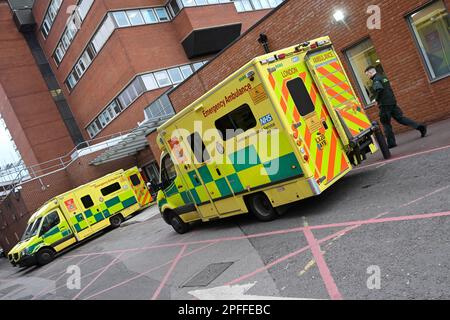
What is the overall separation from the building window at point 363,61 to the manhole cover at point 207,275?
273 inches

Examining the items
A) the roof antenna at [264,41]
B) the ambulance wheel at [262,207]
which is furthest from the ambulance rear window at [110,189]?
the ambulance wheel at [262,207]

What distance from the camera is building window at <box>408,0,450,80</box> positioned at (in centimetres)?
926

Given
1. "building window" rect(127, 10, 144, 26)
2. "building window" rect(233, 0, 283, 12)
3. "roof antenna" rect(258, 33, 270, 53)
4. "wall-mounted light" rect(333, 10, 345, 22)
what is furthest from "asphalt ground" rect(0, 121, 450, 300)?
"building window" rect(233, 0, 283, 12)

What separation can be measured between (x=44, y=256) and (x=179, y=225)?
31.7ft

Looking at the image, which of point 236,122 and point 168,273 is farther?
point 168,273

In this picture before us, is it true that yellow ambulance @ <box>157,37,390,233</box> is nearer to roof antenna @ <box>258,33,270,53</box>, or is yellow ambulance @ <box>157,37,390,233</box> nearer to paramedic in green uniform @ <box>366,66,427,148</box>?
paramedic in green uniform @ <box>366,66,427,148</box>

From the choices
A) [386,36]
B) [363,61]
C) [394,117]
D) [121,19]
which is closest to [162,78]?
[121,19]

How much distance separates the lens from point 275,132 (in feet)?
22.5

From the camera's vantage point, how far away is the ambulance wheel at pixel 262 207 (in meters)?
8.02

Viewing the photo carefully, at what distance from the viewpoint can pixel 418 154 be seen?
7617 mm

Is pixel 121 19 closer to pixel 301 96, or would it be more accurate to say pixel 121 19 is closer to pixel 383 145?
pixel 301 96
